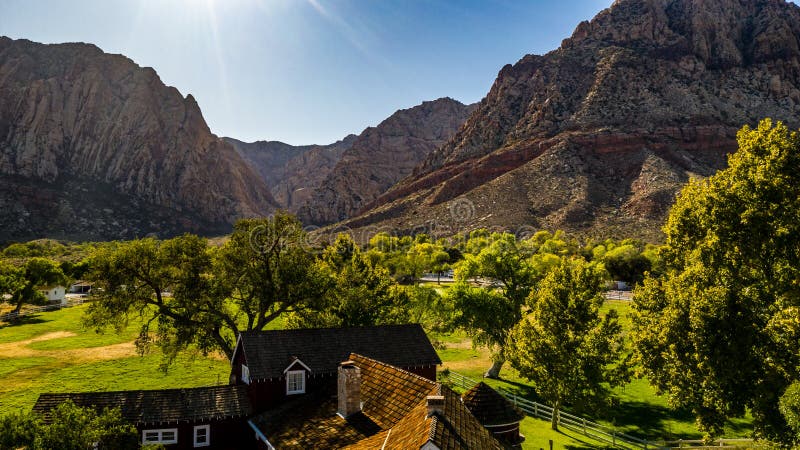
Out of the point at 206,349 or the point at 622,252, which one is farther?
the point at 622,252

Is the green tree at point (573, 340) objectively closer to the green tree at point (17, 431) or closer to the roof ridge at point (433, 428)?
the roof ridge at point (433, 428)

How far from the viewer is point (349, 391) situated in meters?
18.0

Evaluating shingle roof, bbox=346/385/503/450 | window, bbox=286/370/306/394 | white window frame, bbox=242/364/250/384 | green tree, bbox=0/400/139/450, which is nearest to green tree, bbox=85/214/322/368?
white window frame, bbox=242/364/250/384

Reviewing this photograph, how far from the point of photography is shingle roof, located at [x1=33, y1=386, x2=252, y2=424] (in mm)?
19781

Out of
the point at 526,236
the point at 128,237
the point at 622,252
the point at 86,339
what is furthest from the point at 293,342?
the point at 128,237

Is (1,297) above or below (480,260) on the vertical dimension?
below

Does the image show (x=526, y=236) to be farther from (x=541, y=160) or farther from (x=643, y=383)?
(x=643, y=383)

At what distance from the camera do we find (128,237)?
180m

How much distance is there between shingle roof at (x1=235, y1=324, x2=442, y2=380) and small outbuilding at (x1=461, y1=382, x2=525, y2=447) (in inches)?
295

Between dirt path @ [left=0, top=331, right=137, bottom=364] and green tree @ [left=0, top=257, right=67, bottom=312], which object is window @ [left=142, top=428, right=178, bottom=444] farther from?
green tree @ [left=0, top=257, right=67, bottom=312]

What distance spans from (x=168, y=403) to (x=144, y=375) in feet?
62.8

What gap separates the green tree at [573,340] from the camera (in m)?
24.8

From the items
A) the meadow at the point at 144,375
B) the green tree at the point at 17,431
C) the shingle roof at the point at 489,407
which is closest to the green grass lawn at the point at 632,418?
the meadow at the point at 144,375

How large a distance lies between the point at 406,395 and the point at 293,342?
9.60 m
